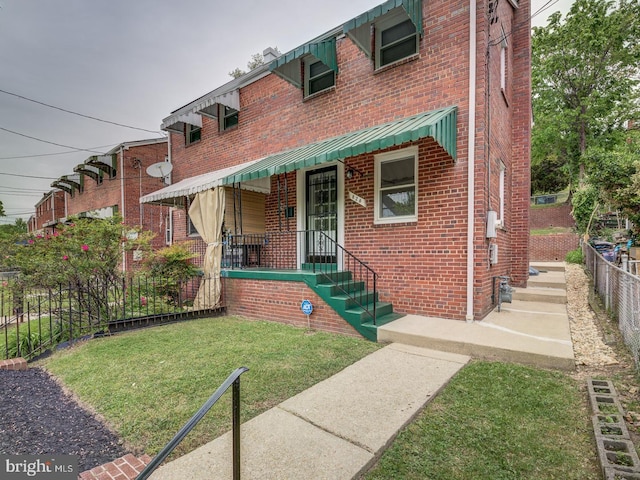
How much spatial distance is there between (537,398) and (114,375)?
4788 mm

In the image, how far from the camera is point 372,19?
582cm

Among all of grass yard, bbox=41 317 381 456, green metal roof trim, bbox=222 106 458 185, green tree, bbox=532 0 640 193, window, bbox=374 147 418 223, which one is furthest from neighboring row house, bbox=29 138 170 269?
green tree, bbox=532 0 640 193

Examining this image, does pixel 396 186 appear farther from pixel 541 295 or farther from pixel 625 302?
pixel 541 295

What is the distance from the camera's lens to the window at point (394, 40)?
6246 millimetres

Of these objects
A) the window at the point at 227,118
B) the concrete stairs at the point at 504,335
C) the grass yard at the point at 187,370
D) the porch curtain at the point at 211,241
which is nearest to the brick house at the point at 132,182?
the window at the point at 227,118

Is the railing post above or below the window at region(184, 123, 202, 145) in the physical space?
below

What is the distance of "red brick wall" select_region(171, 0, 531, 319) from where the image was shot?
5527 millimetres

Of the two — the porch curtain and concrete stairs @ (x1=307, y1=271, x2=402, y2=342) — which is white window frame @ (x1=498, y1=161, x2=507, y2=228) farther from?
the porch curtain

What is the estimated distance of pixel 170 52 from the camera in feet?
38.5

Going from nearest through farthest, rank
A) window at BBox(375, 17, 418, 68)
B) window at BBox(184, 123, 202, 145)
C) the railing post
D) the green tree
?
the railing post → window at BBox(375, 17, 418, 68) → window at BBox(184, 123, 202, 145) → the green tree

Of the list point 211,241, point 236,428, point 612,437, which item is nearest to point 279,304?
point 211,241

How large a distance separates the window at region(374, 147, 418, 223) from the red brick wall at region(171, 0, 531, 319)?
16 centimetres

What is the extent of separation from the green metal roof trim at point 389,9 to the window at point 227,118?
501cm

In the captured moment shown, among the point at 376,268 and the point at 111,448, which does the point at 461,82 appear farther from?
the point at 111,448
